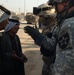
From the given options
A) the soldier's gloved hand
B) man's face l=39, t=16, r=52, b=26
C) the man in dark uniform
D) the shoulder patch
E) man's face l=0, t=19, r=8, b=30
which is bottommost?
the man in dark uniform

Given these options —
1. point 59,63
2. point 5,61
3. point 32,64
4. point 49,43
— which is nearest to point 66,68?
point 59,63

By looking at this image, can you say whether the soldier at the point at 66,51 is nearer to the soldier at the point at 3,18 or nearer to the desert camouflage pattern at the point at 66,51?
the desert camouflage pattern at the point at 66,51

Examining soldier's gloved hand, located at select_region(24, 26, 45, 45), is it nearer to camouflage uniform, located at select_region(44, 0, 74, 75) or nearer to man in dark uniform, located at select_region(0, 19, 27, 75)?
camouflage uniform, located at select_region(44, 0, 74, 75)

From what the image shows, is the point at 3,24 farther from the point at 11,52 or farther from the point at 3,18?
the point at 11,52

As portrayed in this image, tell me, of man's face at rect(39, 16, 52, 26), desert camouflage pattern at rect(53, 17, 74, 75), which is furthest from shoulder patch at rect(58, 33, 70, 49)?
man's face at rect(39, 16, 52, 26)

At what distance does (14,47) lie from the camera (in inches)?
171

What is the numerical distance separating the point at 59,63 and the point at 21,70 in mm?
2698

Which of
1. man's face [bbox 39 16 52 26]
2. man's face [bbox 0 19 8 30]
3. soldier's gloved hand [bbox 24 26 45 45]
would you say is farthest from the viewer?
man's face [bbox 39 16 52 26]

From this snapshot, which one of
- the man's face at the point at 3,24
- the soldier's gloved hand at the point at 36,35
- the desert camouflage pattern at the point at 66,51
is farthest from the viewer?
the man's face at the point at 3,24

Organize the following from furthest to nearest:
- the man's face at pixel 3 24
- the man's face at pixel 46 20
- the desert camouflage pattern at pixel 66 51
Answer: the man's face at pixel 46 20 → the man's face at pixel 3 24 → the desert camouflage pattern at pixel 66 51

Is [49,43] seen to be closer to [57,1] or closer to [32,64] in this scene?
[57,1]

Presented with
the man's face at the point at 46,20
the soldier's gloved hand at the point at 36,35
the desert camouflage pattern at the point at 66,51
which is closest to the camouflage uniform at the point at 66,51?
the desert camouflage pattern at the point at 66,51

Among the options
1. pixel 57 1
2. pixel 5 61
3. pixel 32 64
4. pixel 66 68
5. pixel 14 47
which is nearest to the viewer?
pixel 66 68

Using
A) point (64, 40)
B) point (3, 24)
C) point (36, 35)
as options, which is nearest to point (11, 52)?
point (3, 24)
